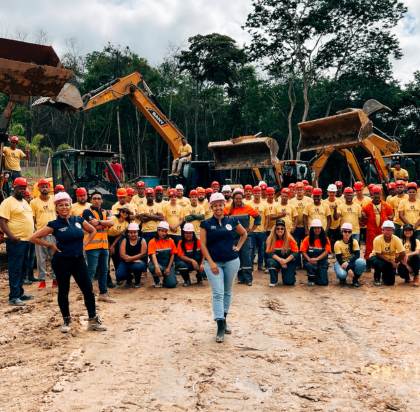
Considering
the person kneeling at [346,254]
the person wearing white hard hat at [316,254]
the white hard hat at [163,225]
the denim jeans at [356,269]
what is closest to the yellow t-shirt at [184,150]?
the white hard hat at [163,225]

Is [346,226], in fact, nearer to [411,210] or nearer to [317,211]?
[317,211]

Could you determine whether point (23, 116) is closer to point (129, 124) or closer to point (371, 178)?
point (129, 124)

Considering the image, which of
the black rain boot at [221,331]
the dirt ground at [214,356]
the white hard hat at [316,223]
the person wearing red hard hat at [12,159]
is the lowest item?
the dirt ground at [214,356]

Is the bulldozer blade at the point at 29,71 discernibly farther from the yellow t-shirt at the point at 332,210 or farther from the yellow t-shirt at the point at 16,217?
the yellow t-shirt at the point at 332,210

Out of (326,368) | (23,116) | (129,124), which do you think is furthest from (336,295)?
(23,116)

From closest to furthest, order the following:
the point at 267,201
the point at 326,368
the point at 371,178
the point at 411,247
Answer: the point at 326,368 → the point at 411,247 → the point at 267,201 → the point at 371,178

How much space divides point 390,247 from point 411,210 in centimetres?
117

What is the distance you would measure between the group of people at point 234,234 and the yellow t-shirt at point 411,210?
0.06ft

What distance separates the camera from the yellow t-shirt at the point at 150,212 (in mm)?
9711

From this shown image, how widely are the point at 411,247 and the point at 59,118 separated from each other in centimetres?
3068

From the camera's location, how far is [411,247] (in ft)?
30.7

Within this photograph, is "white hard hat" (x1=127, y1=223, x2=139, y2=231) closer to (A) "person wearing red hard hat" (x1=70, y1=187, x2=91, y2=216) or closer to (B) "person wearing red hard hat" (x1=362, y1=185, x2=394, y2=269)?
(A) "person wearing red hard hat" (x1=70, y1=187, x2=91, y2=216)

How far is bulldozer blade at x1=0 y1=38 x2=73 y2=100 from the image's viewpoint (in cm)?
782

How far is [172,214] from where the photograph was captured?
9.91m
